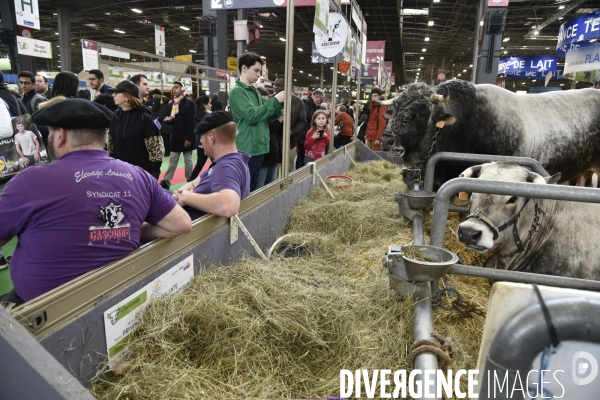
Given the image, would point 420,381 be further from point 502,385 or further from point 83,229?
point 83,229

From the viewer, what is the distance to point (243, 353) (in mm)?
1886

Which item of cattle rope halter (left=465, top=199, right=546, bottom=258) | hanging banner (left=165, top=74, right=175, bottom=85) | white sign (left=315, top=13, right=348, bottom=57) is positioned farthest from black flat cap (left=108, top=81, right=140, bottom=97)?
hanging banner (left=165, top=74, right=175, bottom=85)

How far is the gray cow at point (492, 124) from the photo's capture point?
15.1 ft

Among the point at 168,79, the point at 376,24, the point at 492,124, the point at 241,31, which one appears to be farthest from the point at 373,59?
the point at 492,124

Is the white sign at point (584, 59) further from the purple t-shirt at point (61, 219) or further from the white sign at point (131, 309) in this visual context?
the purple t-shirt at point (61, 219)

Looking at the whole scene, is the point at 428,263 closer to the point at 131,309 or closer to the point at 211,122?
the point at 131,309

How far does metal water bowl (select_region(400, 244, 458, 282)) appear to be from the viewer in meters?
1.96

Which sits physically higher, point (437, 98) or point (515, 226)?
point (437, 98)

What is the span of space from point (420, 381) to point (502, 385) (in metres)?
0.93

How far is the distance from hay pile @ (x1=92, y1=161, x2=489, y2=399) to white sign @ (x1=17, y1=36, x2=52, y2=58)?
45.3 feet

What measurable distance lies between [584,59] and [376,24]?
1897 centimetres

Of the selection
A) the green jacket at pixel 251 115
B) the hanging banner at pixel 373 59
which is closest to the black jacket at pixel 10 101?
the green jacket at pixel 251 115

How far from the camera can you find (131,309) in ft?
6.20

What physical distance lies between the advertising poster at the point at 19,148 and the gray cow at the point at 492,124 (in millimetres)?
3827
